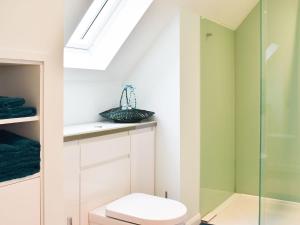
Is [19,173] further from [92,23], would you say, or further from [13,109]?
[92,23]

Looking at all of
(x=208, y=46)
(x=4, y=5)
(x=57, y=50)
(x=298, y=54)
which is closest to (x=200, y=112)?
(x=208, y=46)

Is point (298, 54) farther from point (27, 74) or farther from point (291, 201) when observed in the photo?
point (27, 74)

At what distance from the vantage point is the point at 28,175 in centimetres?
148

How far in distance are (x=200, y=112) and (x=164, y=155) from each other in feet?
1.58

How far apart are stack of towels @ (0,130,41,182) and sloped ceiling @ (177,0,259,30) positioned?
61.2 inches

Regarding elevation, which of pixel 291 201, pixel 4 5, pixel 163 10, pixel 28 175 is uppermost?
pixel 163 10

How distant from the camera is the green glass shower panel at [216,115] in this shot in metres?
3.02

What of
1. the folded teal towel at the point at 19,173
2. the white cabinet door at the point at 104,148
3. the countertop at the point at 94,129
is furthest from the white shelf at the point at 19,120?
the white cabinet door at the point at 104,148

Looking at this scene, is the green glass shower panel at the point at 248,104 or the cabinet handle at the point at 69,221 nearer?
the cabinet handle at the point at 69,221

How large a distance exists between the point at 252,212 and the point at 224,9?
1743 millimetres

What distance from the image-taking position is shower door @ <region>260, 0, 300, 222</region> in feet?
8.46

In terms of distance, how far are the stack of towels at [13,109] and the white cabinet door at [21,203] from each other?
0.27 meters

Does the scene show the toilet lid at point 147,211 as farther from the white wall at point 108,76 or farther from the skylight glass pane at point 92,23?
the skylight glass pane at point 92,23

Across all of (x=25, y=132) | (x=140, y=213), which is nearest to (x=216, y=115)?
(x=140, y=213)
